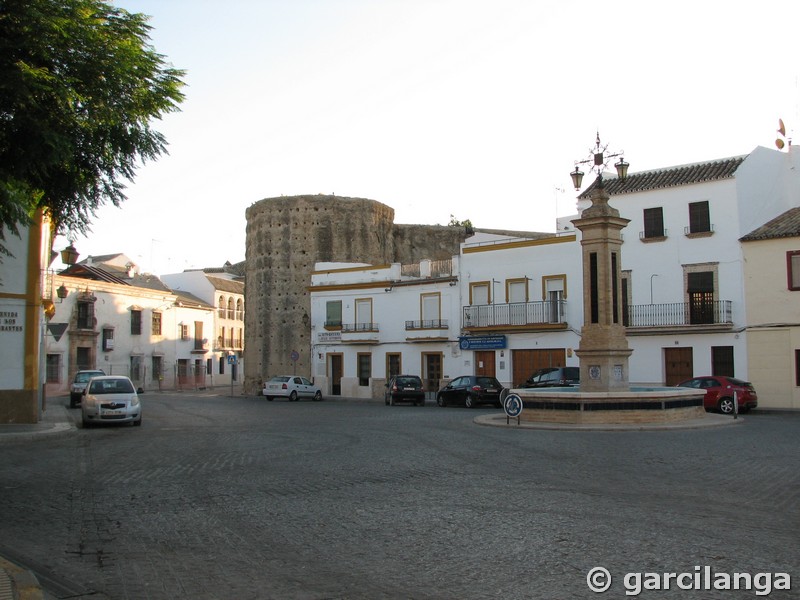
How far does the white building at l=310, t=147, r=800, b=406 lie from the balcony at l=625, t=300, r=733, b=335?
0.15 feet

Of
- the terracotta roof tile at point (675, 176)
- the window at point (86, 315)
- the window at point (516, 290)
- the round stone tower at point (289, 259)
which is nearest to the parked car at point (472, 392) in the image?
the window at point (516, 290)

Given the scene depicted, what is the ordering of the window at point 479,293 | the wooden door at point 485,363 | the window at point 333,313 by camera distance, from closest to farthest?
the wooden door at point 485,363 < the window at point 479,293 < the window at point 333,313

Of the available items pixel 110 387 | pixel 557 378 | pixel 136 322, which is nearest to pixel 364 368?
pixel 557 378

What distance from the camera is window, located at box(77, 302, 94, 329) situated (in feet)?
185

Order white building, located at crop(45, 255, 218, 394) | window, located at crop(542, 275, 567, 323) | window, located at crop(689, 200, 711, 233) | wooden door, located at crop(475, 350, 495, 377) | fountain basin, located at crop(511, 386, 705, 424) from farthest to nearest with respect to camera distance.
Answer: white building, located at crop(45, 255, 218, 394)
wooden door, located at crop(475, 350, 495, 377)
window, located at crop(542, 275, 567, 323)
window, located at crop(689, 200, 711, 233)
fountain basin, located at crop(511, 386, 705, 424)

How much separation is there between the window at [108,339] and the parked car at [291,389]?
20.6 m

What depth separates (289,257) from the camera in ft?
174

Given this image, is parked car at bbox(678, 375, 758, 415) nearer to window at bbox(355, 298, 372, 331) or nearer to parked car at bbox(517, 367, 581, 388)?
parked car at bbox(517, 367, 581, 388)

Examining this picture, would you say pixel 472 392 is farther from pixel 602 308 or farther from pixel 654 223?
pixel 602 308

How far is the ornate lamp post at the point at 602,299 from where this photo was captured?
22.1 m

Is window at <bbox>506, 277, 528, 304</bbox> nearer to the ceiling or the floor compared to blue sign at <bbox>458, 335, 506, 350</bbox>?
nearer to the ceiling

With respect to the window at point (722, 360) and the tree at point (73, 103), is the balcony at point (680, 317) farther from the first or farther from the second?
the tree at point (73, 103)

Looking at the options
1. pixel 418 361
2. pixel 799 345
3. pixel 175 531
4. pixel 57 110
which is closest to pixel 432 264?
pixel 418 361

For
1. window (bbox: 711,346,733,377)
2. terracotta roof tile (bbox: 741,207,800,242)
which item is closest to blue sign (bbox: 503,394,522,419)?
window (bbox: 711,346,733,377)
